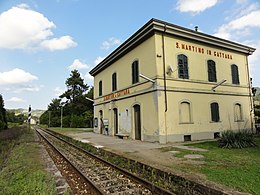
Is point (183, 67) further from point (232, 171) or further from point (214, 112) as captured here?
point (232, 171)

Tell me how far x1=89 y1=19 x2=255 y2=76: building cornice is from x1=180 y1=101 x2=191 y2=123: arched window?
4933 millimetres

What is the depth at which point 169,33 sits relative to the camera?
563 inches

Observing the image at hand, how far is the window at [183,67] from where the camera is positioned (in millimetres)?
14758

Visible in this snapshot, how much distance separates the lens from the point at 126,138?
16.5 m

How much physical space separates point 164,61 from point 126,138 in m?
6.81

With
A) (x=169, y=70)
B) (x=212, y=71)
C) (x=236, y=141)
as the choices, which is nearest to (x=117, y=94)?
(x=169, y=70)

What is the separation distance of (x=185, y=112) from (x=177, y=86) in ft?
6.37

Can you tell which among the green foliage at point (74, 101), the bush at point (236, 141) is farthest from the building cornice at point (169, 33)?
the green foliage at point (74, 101)

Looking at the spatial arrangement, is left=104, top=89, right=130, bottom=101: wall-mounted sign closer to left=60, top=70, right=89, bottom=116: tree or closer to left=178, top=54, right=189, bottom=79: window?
left=178, top=54, right=189, bottom=79: window

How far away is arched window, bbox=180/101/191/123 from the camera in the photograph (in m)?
14.3

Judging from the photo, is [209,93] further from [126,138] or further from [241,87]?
[126,138]

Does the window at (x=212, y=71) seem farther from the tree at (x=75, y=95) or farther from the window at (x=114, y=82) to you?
the tree at (x=75, y=95)

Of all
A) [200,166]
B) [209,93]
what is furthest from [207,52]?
[200,166]

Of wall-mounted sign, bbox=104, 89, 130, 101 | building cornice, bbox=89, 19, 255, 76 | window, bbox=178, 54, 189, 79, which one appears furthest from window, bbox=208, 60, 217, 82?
wall-mounted sign, bbox=104, 89, 130, 101
